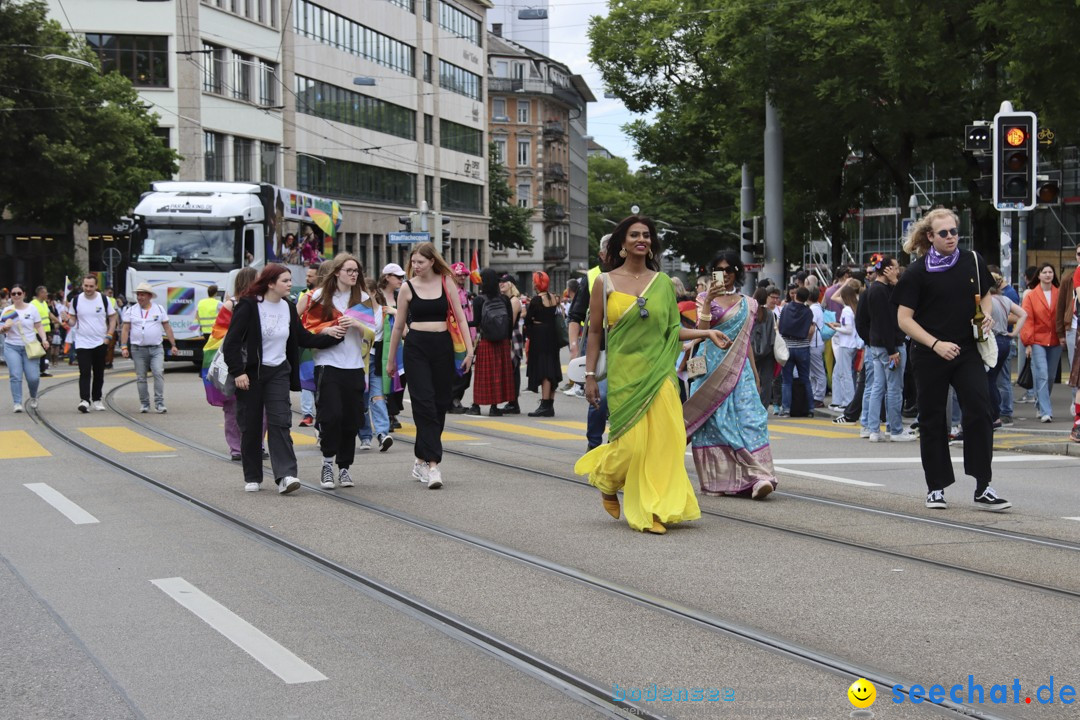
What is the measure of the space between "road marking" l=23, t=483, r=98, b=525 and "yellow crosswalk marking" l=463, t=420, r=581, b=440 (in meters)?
5.87

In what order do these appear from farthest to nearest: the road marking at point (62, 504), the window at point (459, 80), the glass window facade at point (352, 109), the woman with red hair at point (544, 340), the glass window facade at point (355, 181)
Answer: the window at point (459, 80) → the glass window facade at point (355, 181) → the glass window facade at point (352, 109) → the woman with red hair at point (544, 340) → the road marking at point (62, 504)

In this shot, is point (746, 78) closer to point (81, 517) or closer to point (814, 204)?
point (814, 204)

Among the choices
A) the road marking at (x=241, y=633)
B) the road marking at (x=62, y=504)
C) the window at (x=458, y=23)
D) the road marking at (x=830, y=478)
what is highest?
the window at (x=458, y=23)

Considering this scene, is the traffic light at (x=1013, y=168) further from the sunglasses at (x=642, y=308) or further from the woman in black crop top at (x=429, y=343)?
the sunglasses at (x=642, y=308)

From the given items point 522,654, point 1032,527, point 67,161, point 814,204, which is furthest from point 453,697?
point 67,161

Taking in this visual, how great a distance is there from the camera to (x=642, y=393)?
866 centimetres

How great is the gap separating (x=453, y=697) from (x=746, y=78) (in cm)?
2586

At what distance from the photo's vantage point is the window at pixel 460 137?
259ft

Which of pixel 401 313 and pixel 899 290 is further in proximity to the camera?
pixel 401 313

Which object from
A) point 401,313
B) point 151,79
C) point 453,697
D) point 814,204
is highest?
point 151,79

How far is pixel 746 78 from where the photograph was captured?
29719 mm

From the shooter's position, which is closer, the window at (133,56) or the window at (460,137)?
the window at (133,56)

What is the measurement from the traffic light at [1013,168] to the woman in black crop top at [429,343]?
7868 millimetres

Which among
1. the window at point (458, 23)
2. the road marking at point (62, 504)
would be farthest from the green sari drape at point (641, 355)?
the window at point (458, 23)
